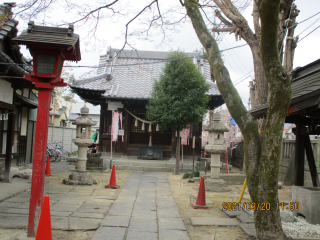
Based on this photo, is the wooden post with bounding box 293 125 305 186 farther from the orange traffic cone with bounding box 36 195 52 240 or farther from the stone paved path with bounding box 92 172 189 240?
the orange traffic cone with bounding box 36 195 52 240

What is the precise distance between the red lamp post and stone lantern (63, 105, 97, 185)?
5.03m

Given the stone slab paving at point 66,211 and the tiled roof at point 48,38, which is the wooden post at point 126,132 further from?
the tiled roof at point 48,38

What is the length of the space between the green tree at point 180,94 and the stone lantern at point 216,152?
2090 millimetres

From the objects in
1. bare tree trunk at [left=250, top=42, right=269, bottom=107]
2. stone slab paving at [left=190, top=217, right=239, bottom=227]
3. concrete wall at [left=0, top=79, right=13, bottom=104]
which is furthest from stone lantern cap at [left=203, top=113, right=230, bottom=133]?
concrete wall at [left=0, top=79, right=13, bottom=104]

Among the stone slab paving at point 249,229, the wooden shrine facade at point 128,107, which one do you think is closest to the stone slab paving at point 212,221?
the stone slab paving at point 249,229

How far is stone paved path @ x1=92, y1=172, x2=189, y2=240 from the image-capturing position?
4.60 meters

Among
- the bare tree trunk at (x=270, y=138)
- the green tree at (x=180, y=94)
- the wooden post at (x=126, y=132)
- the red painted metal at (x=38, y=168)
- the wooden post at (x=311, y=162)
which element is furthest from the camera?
the wooden post at (x=126, y=132)

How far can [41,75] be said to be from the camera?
14.9ft

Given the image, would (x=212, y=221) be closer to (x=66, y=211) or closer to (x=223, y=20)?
(x=66, y=211)

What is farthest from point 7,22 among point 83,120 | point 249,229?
point 249,229

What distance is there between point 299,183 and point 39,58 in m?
6.58

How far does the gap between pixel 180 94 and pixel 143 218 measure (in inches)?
309

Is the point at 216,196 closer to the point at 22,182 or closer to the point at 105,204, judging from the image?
the point at 105,204

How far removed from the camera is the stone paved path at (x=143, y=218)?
15.1ft
